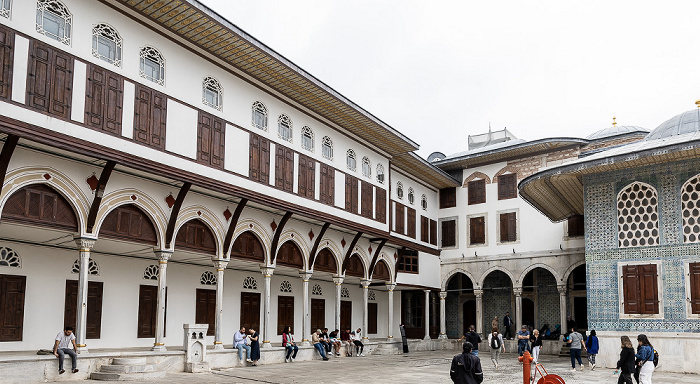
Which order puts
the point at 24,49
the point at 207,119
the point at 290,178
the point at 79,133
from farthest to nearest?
the point at 290,178 → the point at 207,119 → the point at 79,133 → the point at 24,49

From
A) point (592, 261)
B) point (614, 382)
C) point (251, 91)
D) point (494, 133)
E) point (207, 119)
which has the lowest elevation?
point (614, 382)

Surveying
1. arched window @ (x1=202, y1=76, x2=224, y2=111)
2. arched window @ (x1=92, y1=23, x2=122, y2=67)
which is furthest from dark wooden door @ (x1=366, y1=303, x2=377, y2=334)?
arched window @ (x1=92, y1=23, x2=122, y2=67)

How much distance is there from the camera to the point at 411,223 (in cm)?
2531

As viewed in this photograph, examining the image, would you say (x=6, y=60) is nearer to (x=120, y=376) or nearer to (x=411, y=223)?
(x=120, y=376)

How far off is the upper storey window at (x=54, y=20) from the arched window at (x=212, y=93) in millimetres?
3679

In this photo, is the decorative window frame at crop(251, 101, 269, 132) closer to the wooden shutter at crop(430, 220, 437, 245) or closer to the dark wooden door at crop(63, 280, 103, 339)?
the dark wooden door at crop(63, 280, 103, 339)

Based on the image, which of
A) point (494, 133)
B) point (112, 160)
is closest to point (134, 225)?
point (112, 160)

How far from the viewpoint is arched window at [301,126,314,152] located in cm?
1839

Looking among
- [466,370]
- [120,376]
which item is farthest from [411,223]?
[466,370]

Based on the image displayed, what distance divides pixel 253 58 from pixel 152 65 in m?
2.69

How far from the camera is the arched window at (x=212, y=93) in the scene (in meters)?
15.0

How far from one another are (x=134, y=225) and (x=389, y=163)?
12109 mm

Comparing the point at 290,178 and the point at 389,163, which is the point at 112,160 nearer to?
the point at 290,178

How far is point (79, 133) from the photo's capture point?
11742 mm
